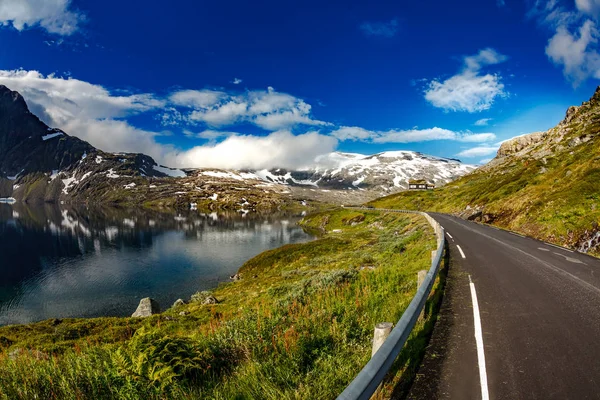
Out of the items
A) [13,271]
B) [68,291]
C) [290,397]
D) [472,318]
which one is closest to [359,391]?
[290,397]

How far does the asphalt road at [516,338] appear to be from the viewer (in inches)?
232

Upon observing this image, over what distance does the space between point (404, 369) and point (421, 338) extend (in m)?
1.76

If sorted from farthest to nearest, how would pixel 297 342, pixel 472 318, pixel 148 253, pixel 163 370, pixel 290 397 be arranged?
1. pixel 148 253
2. pixel 472 318
3. pixel 297 342
4. pixel 163 370
5. pixel 290 397

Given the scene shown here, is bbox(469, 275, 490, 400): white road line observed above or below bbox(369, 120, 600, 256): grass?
below

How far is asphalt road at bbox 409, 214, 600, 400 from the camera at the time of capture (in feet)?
19.3

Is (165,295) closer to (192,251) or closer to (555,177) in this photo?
(192,251)

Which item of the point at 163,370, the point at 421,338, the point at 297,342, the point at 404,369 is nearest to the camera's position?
the point at 163,370

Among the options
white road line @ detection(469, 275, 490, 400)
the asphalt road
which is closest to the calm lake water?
the asphalt road

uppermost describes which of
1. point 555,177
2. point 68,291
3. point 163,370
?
point 555,177

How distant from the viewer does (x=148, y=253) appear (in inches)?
3017

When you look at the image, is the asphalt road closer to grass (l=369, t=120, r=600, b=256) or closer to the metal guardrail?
the metal guardrail

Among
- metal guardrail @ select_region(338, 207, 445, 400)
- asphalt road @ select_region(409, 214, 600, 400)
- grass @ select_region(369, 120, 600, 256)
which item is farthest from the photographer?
grass @ select_region(369, 120, 600, 256)

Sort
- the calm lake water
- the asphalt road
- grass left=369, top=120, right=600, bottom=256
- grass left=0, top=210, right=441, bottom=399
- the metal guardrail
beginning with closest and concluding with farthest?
the metal guardrail → grass left=0, top=210, right=441, bottom=399 → the asphalt road → grass left=369, top=120, right=600, bottom=256 → the calm lake water

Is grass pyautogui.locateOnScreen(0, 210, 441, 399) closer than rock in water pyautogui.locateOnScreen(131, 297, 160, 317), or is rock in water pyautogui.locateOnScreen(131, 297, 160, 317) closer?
grass pyautogui.locateOnScreen(0, 210, 441, 399)
